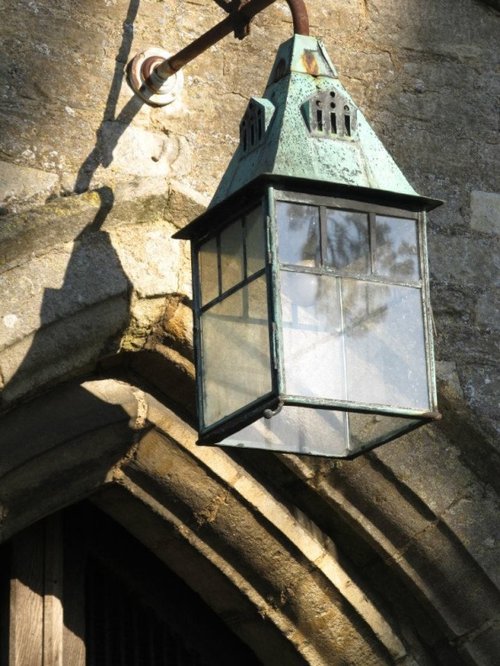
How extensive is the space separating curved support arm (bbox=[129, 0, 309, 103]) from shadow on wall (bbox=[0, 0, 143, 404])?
0.15m

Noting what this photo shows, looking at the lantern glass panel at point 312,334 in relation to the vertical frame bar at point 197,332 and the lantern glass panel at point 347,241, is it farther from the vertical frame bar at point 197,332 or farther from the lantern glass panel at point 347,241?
the vertical frame bar at point 197,332

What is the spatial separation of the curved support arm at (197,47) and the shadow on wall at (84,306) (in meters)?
0.15

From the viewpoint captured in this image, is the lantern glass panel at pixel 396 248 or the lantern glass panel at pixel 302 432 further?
the lantern glass panel at pixel 302 432

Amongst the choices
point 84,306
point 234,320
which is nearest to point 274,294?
point 234,320

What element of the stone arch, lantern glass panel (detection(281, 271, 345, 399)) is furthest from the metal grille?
lantern glass panel (detection(281, 271, 345, 399))

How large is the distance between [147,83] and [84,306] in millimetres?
507

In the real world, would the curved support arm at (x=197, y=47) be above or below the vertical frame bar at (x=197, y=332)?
above

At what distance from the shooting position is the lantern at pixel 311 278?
3070 mm

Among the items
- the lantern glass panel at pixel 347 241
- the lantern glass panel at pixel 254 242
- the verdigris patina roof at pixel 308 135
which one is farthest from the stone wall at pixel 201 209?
the lantern glass panel at pixel 347 241

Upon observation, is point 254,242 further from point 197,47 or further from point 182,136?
point 182,136

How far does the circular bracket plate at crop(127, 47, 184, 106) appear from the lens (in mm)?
3785

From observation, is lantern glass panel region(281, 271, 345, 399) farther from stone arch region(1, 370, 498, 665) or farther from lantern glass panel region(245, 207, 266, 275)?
stone arch region(1, 370, 498, 665)

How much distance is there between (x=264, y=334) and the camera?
3.09m

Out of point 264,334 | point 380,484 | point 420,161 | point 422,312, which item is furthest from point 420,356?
point 420,161
